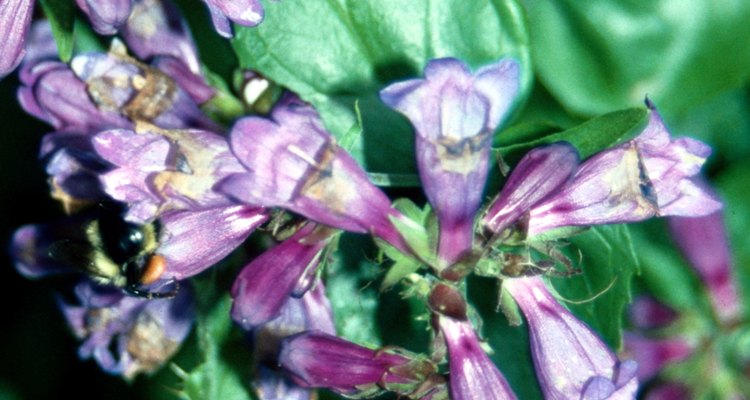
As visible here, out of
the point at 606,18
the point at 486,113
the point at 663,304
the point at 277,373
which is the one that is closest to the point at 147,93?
the point at 277,373

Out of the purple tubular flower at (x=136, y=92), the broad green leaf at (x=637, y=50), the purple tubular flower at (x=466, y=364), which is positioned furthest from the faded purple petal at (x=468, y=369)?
the broad green leaf at (x=637, y=50)

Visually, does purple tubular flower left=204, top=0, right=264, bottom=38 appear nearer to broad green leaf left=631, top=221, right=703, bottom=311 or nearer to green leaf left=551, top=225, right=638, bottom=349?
green leaf left=551, top=225, right=638, bottom=349

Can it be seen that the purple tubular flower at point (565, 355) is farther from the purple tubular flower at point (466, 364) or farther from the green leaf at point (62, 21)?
the green leaf at point (62, 21)

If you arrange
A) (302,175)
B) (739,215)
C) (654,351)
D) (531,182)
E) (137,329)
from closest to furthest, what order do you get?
1. (302,175)
2. (531,182)
3. (137,329)
4. (654,351)
5. (739,215)

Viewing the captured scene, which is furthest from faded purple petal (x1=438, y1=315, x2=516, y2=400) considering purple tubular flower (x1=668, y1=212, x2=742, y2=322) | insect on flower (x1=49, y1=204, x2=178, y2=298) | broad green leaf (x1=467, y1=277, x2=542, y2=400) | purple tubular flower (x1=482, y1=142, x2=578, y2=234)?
purple tubular flower (x1=668, y1=212, x2=742, y2=322)

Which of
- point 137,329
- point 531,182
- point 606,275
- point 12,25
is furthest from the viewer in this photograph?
point 137,329

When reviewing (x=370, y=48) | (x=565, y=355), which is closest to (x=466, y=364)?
(x=565, y=355)

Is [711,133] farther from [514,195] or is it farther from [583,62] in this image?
[514,195]

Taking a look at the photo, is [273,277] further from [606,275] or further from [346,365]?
[606,275]
